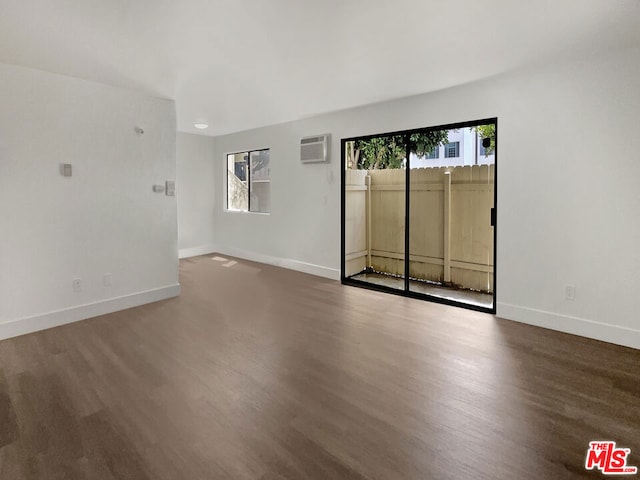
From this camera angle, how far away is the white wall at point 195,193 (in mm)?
6934

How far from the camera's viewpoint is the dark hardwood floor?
5.53ft

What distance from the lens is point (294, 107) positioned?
15.9 feet

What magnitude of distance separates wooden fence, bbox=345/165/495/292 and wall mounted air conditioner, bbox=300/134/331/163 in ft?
1.58

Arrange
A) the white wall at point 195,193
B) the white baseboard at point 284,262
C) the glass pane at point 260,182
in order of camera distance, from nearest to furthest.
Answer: the white baseboard at point 284,262
the glass pane at point 260,182
the white wall at point 195,193

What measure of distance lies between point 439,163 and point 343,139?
4.69 feet

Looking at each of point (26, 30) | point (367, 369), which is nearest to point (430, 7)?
point (367, 369)

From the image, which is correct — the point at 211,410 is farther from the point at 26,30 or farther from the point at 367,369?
the point at 26,30

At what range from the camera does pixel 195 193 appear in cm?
718

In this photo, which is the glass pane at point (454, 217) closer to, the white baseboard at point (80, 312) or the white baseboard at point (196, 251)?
the white baseboard at point (80, 312)

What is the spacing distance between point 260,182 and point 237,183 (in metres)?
0.74

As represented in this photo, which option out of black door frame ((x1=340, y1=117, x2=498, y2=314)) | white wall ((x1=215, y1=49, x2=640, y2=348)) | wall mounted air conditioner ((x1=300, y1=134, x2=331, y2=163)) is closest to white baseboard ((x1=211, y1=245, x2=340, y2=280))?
black door frame ((x1=340, y1=117, x2=498, y2=314))

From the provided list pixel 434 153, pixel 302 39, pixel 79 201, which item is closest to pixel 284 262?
pixel 434 153

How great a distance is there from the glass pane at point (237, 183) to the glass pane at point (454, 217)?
374 centimetres

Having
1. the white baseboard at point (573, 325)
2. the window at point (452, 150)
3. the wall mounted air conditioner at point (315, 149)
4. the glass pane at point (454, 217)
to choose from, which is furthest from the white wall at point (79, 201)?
the white baseboard at point (573, 325)
